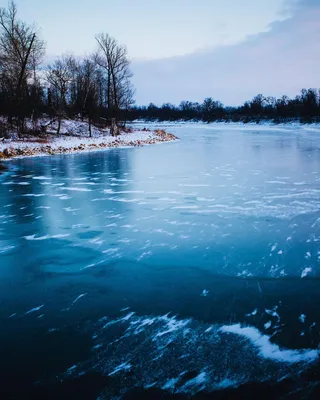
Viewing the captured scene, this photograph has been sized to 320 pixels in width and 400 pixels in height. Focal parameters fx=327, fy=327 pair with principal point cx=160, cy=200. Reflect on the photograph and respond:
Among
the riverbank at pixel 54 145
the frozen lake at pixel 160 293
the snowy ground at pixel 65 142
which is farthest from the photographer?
the snowy ground at pixel 65 142

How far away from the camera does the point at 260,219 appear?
6.62 meters

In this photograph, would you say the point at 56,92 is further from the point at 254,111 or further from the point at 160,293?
the point at 254,111

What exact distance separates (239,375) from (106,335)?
127 cm

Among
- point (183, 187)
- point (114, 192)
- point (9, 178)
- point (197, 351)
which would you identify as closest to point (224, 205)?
point (183, 187)

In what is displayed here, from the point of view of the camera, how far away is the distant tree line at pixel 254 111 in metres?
57.6

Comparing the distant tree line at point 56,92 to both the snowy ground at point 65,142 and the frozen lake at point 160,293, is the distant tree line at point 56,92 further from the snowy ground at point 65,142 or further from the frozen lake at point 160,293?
the frozen lake at point 160,293

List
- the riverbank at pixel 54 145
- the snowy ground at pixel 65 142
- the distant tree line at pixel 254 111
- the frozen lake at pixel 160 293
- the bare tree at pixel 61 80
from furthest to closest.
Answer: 1. the distant tree line at pixel 254 111
2. the bare tree at pixel 61 80
3. the snowy ground at pixel 65 142
4. the riverbank at pixel 54 145
5. the frozen lake at pixel 160 293

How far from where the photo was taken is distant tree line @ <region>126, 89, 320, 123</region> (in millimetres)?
57584

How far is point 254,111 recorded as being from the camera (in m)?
77.1

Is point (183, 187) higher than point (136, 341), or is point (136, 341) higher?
point (183, 187)

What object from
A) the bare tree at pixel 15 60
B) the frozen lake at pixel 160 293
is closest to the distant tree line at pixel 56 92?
the bare tree at pixel 15 60

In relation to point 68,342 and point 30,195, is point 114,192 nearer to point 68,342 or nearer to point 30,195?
point 30,195

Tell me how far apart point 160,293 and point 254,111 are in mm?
79558

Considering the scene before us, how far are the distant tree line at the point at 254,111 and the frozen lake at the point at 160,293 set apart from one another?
4189 cm
